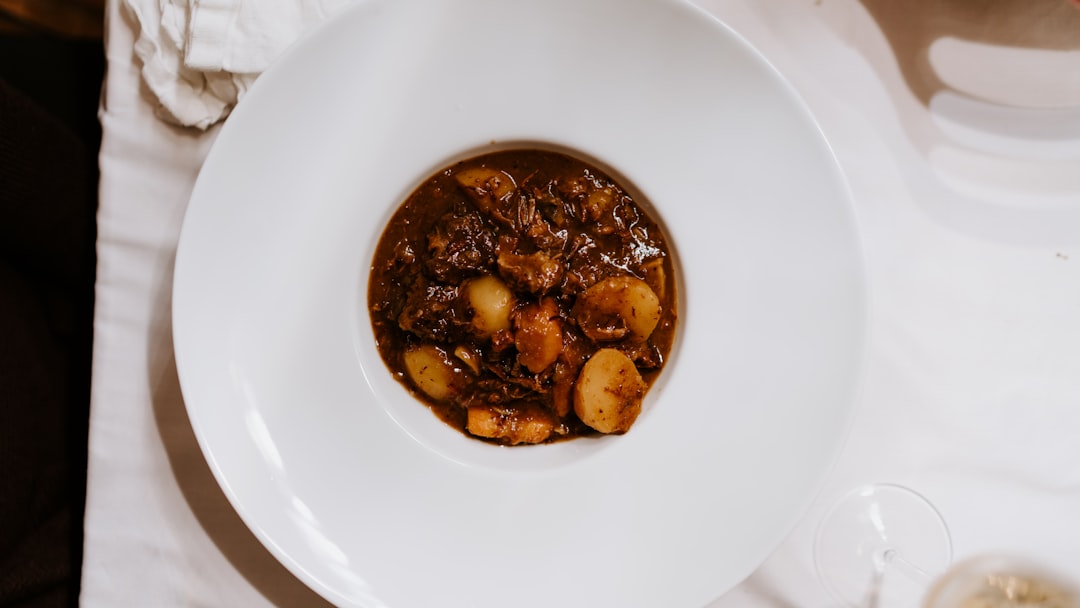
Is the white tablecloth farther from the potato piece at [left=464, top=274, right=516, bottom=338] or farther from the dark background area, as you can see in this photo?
the potato piece at [left=464, top=274, right=516, bottom=338]

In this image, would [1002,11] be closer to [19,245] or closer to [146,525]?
[146,525]

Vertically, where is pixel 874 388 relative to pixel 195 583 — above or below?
above

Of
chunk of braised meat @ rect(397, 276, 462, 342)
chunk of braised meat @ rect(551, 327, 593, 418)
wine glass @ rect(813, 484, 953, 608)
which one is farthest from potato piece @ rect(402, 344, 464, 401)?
wine glass @ rect(813, 484, 953, 608)

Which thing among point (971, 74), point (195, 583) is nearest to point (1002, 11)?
point (971, 74)

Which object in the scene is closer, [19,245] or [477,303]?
[477,303]

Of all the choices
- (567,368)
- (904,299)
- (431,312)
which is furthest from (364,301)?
(904,299)

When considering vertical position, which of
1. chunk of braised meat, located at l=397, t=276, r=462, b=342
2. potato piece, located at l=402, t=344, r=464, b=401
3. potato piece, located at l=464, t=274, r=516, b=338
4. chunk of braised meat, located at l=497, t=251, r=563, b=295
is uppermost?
chunk of braised meat, located at l=497, t=251, r=563, b=295
